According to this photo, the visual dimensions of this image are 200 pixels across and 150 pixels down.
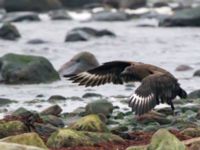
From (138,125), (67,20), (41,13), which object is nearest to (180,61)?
(138,125)

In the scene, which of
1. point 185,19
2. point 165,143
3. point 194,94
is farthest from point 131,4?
point 165,143

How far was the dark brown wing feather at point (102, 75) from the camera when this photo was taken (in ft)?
40.9

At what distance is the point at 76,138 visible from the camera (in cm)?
1019

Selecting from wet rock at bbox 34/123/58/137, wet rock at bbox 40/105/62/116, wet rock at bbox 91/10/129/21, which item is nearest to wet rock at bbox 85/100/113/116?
wet rock at bbox 40/105/62/116

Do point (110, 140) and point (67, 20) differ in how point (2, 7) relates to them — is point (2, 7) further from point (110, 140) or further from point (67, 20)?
point (110, 140)

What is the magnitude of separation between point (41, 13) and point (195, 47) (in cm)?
1555

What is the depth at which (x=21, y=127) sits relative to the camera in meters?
10.9

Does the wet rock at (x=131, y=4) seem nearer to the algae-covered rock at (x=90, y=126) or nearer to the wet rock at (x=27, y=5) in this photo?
the wet rock at (x=27, y=5)

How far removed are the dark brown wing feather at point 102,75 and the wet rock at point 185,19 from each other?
19.6 metres

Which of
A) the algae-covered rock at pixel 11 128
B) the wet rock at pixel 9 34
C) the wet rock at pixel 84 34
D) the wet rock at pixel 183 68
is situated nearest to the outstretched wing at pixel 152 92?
the algae-covered rock at pixel 11 128

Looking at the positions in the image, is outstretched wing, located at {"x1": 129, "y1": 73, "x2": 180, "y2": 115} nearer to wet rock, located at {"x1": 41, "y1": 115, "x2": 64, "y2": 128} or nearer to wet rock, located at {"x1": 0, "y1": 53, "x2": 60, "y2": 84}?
wet rock, located at {"x1": 41, "y1": 115, "x2": 64, "y2": 128}

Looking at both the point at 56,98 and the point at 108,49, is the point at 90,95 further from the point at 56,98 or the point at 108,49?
the point at 108,49

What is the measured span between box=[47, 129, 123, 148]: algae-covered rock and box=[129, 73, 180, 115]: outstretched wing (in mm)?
791

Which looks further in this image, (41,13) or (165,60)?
(41,13)
